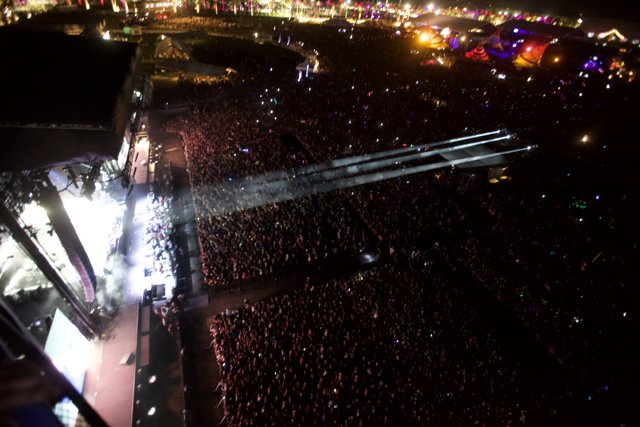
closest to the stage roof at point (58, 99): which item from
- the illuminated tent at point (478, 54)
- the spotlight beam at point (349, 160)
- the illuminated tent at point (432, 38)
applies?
the spotlight beam at point (349, 160)

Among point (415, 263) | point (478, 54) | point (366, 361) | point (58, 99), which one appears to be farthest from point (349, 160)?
point (478, 54)

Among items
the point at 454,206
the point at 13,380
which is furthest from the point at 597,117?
the point at 13,380

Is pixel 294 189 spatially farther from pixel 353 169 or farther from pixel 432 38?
pixel 432 38

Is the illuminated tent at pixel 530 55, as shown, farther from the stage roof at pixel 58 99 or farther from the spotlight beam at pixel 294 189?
the stage roof at pixel 58 99

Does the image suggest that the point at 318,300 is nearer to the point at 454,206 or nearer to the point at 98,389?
the point at 98,389

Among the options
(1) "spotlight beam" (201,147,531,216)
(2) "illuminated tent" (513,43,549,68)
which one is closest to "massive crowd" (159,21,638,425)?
(1) "spotlight beam" (201,147,531,216)

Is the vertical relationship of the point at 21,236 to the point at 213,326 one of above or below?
above
